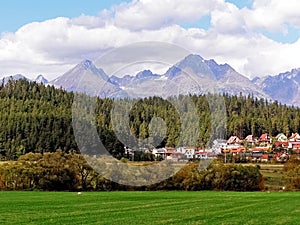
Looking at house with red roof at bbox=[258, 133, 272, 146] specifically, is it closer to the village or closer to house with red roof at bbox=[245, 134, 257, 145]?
the village

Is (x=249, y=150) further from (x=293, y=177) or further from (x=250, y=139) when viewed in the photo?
(x=293, y=177)

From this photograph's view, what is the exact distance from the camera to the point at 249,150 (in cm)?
16275

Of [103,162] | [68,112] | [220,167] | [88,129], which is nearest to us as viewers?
[88,129]

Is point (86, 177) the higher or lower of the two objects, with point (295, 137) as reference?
lower

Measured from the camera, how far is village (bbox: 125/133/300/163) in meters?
87.8

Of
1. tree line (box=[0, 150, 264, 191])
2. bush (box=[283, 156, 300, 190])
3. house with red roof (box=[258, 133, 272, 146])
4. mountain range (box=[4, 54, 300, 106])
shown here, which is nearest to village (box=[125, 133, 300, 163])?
house with red roof (box=[258, 133, 272, 146])

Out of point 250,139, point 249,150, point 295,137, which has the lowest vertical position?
point 249,150

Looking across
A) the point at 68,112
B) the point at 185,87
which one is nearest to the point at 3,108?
the point at 68,112

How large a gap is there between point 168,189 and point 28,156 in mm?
22731

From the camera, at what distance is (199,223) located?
2548 centimetres

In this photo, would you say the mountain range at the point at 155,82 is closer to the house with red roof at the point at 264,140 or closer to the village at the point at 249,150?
the village at the point at 249,150

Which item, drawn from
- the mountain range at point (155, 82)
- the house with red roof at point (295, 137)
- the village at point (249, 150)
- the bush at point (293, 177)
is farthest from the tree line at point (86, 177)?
the house with red roof at point (295, 137)

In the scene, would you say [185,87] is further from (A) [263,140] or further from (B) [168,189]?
(A) [263,140]

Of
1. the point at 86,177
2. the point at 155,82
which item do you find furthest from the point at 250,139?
the point at 155,82
